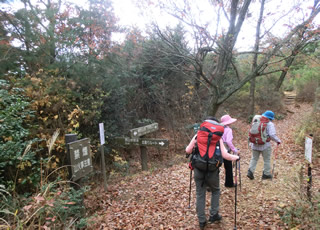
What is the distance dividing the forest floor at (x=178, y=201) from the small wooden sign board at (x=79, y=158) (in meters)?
1.02

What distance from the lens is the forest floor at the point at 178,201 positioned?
13.4ft

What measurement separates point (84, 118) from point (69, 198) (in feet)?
15.3

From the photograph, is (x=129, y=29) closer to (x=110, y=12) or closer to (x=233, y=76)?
(x=110, y=12)

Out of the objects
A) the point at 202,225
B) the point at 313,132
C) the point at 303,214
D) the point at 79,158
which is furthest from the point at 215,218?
the point at 313,132

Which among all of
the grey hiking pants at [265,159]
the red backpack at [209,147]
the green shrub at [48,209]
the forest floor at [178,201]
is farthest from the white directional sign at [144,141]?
the red backpack at [209,147]

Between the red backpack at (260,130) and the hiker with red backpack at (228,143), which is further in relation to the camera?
the red backpack at (260,130)

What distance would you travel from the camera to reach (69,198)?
3717 mm

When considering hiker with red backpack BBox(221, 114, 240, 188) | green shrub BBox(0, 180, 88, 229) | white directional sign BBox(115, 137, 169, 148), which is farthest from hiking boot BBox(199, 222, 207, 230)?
white directional sign BBox(115, 137, 169, 148)

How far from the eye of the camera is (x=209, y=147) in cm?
346

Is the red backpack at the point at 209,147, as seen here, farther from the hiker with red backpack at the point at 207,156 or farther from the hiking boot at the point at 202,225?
the hiking boot at the point at 202,225

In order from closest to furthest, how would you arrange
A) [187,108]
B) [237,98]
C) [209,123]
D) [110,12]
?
1. [209,123]
2. [110,12]
3. [187,108]
4. [237,98]

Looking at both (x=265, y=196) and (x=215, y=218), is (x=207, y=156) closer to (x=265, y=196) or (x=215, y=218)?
(x=215, y=218)

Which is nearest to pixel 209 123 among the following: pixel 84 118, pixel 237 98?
pixel 84 118

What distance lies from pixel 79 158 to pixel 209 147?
253 cm
